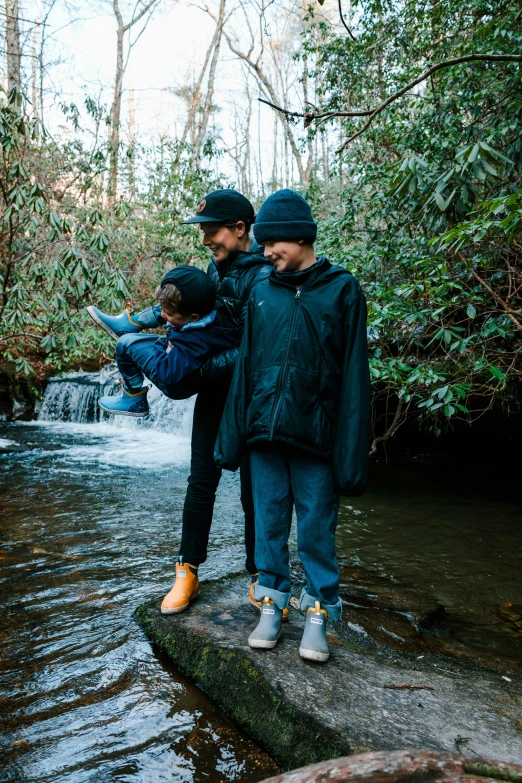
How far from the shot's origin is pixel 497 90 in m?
5.86

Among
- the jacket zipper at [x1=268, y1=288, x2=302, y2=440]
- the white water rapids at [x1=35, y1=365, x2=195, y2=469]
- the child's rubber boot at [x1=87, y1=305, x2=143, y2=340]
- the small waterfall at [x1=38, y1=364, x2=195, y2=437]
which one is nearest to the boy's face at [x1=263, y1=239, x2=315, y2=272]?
the jacket zipper at [x1=268, y1=288, x2=302, y2=440]

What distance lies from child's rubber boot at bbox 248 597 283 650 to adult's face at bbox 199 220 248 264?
1.45 m

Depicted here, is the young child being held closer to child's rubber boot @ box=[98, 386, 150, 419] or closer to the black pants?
child's rubber boot @ box=[98, 386, 150, 419]

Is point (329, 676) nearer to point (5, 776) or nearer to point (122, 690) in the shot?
point (122, 690)

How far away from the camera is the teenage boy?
2047 millimetres

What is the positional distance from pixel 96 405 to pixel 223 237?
9259 millimetres

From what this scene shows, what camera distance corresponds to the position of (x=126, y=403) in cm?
246

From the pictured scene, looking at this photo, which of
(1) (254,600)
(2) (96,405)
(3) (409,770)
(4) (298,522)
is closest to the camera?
(3) (409,770)

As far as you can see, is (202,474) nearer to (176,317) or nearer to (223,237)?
(176,317)

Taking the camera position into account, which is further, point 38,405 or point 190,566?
point 38,405

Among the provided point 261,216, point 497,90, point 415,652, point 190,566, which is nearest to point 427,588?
point 415,652

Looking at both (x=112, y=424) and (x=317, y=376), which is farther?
(x=112, y=424)

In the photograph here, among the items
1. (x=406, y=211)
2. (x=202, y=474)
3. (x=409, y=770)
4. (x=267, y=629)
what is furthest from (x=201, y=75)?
(x=409, y=770)

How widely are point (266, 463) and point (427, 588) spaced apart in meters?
2.22
